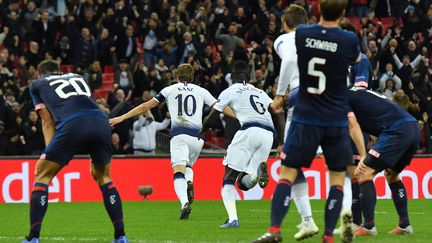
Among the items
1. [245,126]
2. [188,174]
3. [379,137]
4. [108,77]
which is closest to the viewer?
[379,137]

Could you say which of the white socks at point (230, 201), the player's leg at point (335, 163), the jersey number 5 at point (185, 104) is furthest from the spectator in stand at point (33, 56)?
the player's leg at point (335, 163)

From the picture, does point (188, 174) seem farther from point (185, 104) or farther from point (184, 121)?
point (185, 104)

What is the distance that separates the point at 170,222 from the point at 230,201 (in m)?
1.41

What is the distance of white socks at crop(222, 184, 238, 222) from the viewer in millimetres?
15711

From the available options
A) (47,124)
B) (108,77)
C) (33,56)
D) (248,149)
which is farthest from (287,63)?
(108,77)

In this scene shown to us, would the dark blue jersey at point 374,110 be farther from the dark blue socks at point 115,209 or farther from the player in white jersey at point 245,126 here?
the player in white jersey at point 245,126

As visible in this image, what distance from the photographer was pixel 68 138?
39.2 feet

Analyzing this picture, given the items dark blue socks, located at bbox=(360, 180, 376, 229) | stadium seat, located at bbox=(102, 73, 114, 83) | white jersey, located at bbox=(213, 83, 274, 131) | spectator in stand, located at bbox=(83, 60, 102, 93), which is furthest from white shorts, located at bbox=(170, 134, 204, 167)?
stadium seat, located at bbox=(102, 73, 114, 83)

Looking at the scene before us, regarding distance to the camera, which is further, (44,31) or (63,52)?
(44,31)

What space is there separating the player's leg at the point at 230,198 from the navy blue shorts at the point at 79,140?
3927 millimetres

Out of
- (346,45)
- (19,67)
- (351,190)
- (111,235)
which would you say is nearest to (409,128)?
(351,190)

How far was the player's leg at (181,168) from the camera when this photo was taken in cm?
1733

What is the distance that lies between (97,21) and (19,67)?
3290 mm

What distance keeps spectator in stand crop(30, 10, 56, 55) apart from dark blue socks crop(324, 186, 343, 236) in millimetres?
20653
